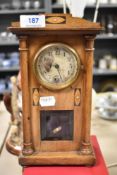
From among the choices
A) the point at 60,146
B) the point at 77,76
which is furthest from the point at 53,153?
the point at 77,76

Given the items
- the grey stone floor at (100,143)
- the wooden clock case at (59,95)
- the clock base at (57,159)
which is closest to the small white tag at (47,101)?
the wooden clock case at (59,95)

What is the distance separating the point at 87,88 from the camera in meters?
0.81

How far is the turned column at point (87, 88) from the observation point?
2.55 feet

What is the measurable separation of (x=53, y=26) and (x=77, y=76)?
16 centimetres

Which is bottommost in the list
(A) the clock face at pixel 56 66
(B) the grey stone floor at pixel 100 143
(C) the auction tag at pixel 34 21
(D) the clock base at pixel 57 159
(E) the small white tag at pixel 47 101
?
(B) the grey stone floor at pixel 100 143

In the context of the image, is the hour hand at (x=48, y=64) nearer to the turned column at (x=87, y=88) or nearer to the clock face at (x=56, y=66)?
the clock face at (x=56, y=66)

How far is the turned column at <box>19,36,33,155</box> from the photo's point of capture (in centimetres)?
77

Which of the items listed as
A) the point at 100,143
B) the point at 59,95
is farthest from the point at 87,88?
the point at 100,143

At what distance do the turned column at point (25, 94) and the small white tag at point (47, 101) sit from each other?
4 cm

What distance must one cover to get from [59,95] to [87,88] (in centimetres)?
9

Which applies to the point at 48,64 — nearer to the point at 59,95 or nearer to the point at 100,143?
the point at 59,95

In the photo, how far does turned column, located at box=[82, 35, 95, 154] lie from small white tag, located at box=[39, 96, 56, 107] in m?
0.10

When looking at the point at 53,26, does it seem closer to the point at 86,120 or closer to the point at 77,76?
the point at 77,76

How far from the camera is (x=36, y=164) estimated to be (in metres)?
0.83
